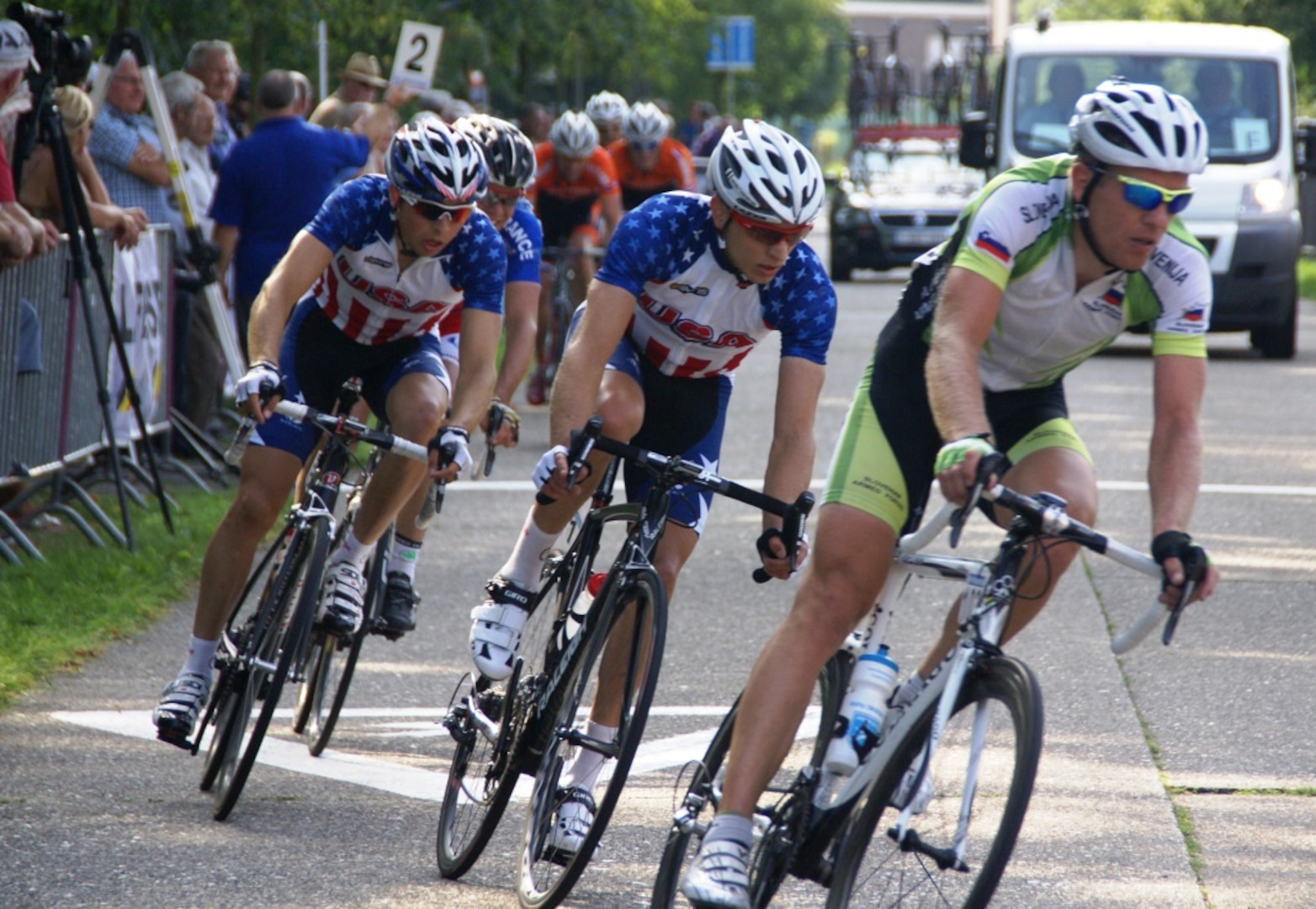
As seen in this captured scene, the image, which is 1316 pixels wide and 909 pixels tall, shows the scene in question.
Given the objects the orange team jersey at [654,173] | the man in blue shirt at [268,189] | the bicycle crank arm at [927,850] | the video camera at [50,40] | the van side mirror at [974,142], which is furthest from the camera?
the van side mirror at [974,142]

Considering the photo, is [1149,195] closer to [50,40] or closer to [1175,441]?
[1175,441]

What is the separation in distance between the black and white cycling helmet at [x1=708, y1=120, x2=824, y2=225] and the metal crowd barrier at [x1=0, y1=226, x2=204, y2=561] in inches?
185

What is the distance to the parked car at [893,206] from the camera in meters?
26.1

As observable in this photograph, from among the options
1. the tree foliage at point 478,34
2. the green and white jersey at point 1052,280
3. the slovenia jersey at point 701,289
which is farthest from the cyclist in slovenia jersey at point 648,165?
the green and white jersey at point 1052,280

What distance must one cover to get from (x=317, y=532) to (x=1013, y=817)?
261 cm

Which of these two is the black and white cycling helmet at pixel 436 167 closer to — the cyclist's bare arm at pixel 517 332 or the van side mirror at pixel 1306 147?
the cyclist's bare arm at pixel 517 332

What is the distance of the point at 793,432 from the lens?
498 centimetres

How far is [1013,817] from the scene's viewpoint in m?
3.52

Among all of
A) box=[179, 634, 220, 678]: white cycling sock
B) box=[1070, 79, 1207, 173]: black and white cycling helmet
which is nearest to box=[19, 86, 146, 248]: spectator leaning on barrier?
box=[179, 634, 220, 678]: white cycling sock

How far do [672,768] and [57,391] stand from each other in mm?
4579

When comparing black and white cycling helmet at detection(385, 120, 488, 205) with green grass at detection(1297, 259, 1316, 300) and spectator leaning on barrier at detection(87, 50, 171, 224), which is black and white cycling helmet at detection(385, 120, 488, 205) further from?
green grass at detection(1297, 259, 1316, 300)

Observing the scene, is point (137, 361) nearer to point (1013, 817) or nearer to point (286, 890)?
point (286, 890)

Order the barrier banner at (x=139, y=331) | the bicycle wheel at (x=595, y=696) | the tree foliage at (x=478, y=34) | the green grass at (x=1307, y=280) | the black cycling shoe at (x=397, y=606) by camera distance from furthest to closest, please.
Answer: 1. the green grass at (x=1307, y=280)
2. the tree foliage at (x=478, y=34)
3. the barrier banner at (x=139, y=331)
4. the black cycling shoe at (x=397, y=606)
5. the bicycle wheel at (x=595, y=696)

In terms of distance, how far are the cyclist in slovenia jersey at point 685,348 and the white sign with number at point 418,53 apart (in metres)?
10.0
